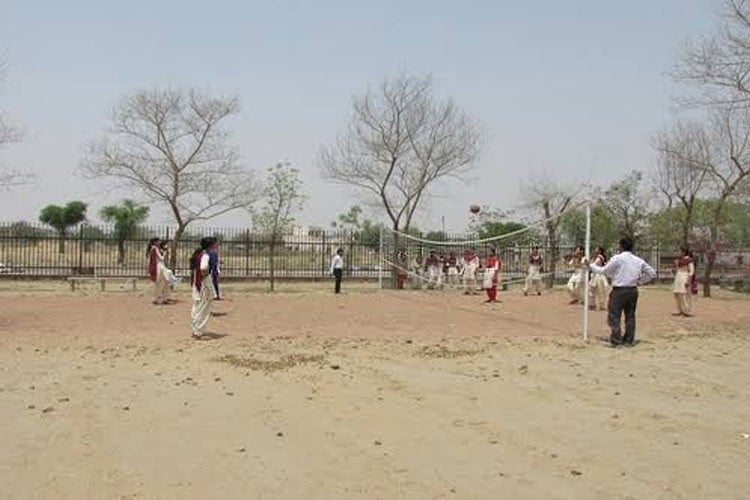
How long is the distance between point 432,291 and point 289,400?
20048mm

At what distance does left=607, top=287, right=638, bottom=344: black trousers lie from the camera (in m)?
13.4

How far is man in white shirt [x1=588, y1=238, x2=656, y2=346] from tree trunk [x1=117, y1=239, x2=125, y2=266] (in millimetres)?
25317

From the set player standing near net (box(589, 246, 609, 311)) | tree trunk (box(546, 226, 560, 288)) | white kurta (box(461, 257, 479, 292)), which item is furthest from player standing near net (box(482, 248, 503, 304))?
tree trunk (box(546, 226, 560, 288))

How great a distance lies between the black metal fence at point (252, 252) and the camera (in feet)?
106

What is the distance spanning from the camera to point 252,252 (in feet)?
120

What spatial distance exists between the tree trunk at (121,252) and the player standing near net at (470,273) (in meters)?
14.9

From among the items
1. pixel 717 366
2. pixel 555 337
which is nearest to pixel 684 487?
pixel 717 366

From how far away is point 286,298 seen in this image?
23453mm

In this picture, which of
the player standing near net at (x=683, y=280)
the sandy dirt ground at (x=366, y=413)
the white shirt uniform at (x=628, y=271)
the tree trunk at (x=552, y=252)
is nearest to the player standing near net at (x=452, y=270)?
the tree trunk at (x=552, y=252)

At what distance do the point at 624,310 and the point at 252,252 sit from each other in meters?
24.8

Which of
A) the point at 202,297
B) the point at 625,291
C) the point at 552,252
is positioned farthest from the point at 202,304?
the point at 552,252

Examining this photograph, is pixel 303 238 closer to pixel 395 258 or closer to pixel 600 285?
pixel 395 258

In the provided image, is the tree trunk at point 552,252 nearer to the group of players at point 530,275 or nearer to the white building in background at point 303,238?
the group of players at point 530,275

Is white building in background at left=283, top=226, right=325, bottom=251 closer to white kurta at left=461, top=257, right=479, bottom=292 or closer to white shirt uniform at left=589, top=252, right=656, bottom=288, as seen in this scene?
white kurta at left=461, top=257, right=479, bottom=292
